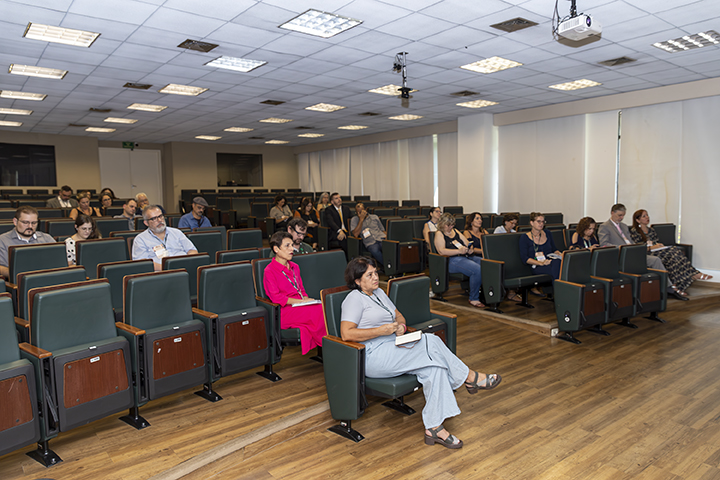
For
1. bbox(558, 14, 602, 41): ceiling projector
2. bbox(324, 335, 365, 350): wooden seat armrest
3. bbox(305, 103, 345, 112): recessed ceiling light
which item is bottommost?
bbox(324, 335, 365, 350): wooden seat armrest

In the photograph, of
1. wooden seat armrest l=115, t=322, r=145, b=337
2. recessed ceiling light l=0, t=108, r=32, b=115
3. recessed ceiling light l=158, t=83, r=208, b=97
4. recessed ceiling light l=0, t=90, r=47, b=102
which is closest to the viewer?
wooden seat armrest l=115, t=322, r=145, b=337

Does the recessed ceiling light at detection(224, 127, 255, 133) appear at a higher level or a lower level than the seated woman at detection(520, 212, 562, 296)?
higher

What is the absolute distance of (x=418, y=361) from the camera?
9.82 ft

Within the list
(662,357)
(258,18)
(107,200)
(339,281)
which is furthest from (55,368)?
(107,200)

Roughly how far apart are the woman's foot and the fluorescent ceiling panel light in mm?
5765

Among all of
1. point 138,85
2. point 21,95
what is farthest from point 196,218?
point 21,95

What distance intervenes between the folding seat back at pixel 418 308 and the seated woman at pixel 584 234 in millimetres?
3627

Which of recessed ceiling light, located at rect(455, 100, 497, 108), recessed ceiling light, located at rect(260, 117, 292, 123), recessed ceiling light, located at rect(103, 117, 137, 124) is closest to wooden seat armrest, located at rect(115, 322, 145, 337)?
recessed ceiling light, located at rect(455, 100, 497, 108)

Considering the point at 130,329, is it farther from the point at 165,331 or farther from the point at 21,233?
the point at 21,233

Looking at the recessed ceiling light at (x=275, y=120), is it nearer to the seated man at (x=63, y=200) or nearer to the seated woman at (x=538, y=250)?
the seated man at (x=63, y=200)

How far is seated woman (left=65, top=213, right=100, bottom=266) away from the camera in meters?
4.78

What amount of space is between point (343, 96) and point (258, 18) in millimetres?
4249

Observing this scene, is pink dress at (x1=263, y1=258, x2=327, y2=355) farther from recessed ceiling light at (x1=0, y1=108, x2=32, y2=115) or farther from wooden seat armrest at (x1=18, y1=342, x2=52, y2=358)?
A: recessed ceiling light at (x1=0, y1=108, x2=32, y2=115)

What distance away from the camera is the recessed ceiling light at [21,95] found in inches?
338
